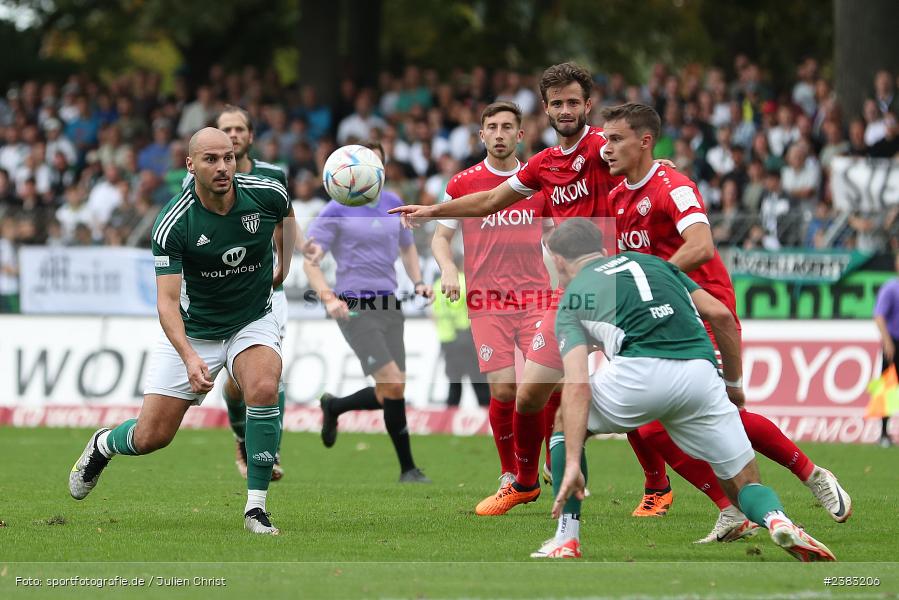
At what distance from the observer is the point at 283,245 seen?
9805 mm

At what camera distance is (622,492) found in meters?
10.7

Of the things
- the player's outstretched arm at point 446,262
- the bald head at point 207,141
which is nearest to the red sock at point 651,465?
the player's outstretched arm at point 446,262

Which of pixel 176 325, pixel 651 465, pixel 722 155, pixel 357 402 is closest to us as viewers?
pixel 176 325

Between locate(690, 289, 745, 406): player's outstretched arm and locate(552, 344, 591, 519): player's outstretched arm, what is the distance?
0.93 metres

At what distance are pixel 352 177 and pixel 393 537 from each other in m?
2.96

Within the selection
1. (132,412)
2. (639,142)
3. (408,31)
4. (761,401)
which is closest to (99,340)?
(132,412)

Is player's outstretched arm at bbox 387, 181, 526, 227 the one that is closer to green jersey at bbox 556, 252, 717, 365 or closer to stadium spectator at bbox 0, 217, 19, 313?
green jersey at bbox 556, 252, 717, 365

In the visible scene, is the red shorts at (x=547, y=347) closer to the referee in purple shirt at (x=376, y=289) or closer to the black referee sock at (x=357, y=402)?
the referee in purple shirt at (x=376, y=289)

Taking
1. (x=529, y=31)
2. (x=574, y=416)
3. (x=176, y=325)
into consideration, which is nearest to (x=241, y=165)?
(x=176, y=325)

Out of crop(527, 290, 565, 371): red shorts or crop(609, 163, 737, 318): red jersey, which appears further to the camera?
crop(527, 290, 565, 371): red shorts

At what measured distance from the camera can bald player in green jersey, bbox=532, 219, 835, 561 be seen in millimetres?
7035

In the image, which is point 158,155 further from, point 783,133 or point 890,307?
point 890,307

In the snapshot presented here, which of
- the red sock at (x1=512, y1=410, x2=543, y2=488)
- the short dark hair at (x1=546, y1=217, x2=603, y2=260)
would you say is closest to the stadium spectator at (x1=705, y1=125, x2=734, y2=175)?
the red sock at (x1=512, y1=410, x2=543, y2=488)

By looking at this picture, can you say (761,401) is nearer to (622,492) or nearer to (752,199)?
(752,199)
